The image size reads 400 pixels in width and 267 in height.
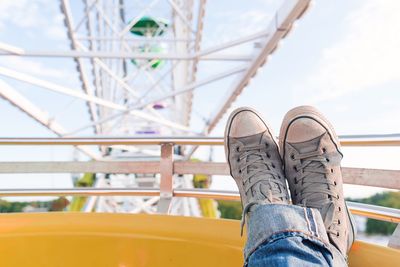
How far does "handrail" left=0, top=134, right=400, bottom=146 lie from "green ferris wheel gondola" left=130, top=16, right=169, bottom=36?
233 inches

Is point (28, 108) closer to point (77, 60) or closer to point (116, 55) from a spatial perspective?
point (116, 55)

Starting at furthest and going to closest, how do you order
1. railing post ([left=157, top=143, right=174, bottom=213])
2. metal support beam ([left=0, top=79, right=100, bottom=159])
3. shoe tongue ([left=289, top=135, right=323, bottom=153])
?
1. metal support beam ([left=0, top=79, right=100, bottom=159])
2. railing post ([left=157, top=143, right=174, bottom=213])
3. shoe tongue ([left=289, top=135, right=323, bottom=153])

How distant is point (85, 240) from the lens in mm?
910

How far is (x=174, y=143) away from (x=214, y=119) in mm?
3947

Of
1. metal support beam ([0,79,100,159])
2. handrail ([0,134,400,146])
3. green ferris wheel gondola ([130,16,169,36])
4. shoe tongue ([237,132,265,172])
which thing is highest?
green ferris wheel gondola ([130,16,169,36])

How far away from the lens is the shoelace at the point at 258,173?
0.95m

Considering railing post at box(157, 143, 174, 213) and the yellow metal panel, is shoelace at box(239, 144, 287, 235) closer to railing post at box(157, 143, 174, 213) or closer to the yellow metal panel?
the yellow metal panel

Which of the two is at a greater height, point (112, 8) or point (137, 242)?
point (112, 8)

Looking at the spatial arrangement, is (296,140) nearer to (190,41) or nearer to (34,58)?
(34,58)

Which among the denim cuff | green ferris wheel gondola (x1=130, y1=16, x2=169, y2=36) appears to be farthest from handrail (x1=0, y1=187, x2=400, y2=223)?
green ferris wheel gondola (x1=130, y1=16, x2=169, y2=36)

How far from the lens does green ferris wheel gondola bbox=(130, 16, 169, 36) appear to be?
23.9 feet

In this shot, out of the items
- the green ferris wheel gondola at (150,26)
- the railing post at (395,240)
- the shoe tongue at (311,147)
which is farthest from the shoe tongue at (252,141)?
the green ferris wheel gondola at (150,26)

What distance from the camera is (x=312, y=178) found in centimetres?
101

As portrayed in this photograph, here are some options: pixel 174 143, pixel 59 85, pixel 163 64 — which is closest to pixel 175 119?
pixel 163 64
